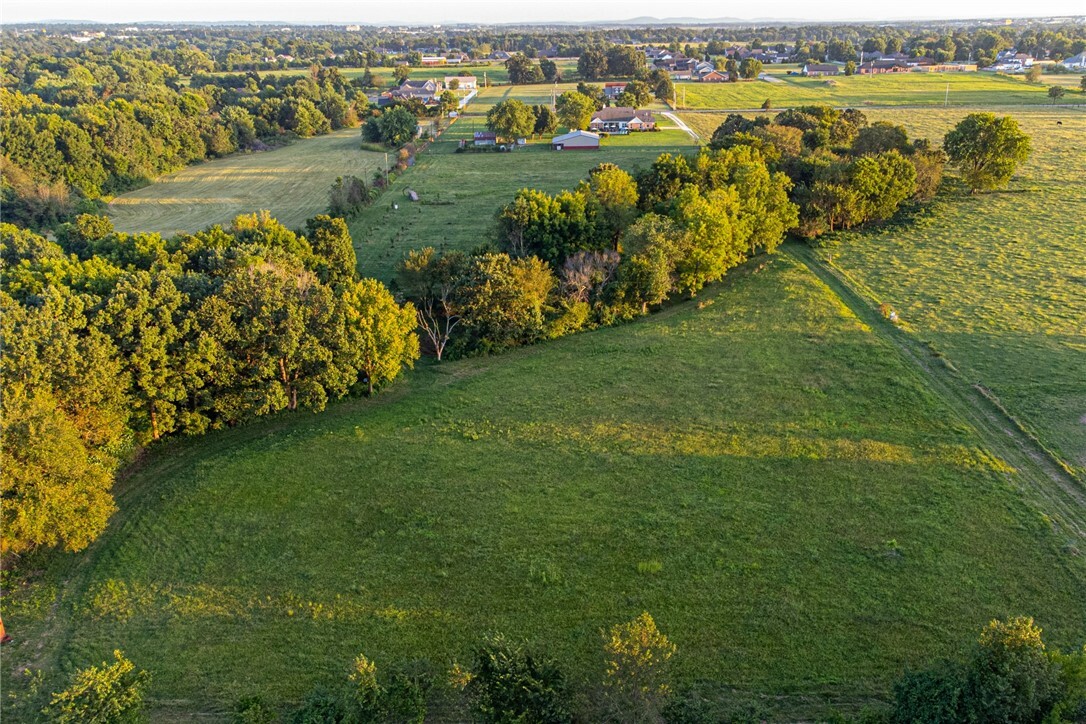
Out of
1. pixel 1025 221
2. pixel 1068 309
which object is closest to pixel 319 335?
pixel 1068 309

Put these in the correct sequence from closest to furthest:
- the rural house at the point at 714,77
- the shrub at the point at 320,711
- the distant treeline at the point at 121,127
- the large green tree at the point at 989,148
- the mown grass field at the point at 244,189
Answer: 1. the shrub at the point at 320,711
2. the large green tree at the point at 989,148
3. the mown grass field at the point at 244,189
4. the distant treeline at the point at 121,127
5. the rural house at the point at 714,77

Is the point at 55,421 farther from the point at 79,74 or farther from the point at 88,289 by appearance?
the point at 79,74

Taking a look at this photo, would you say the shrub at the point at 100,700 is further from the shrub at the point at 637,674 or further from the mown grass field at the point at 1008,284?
the mown grass field at the point at 1008,284

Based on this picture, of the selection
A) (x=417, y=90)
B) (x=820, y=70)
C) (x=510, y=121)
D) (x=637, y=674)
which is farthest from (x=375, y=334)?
(x=820, y=70)

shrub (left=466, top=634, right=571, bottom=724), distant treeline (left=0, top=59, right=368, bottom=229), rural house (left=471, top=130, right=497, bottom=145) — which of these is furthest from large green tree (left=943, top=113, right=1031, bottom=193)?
distant treeline (left=0, top=59, right=368, bottom=229)

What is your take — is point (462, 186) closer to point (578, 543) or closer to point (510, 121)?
point (510, 121)

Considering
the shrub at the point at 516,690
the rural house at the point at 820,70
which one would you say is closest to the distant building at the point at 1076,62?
the rural house at the point at 820,70
